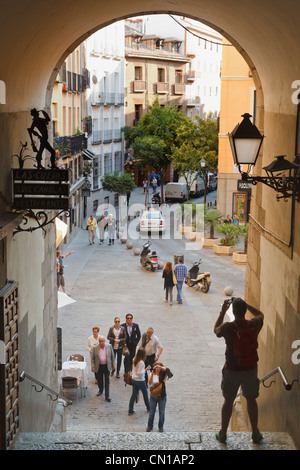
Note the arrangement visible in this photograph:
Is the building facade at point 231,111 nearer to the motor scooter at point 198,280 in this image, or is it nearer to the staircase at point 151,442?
the motor scooter at point 198,280

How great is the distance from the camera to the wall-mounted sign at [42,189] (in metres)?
7.99

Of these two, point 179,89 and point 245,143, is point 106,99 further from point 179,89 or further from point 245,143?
point 245,143

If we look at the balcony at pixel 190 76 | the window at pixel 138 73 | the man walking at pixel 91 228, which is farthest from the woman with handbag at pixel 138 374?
the balcony at pixel 190 76

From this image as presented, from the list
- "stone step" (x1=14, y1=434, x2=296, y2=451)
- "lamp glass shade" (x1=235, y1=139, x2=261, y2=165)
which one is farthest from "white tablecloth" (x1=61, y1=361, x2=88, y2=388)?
"lamp glass shade" (x1=235, y1=139, x2=261, y2=165)

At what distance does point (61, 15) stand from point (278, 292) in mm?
4039

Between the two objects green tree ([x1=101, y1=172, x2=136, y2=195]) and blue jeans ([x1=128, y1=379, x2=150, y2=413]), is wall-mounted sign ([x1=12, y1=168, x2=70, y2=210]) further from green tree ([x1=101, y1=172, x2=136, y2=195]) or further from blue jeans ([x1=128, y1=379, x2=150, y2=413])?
green tree ([x1=101, y1=172, x2=136, y2=195])

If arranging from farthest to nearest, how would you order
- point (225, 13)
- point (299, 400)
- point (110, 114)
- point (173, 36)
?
point (173, 36), point (110, 114), point (225, 13), point (299, 400)

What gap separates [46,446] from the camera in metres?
8.29

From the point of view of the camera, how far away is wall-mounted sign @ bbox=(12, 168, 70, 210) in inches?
314

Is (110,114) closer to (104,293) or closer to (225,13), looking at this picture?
(104,293)

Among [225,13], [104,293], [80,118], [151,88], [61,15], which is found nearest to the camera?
[61,15]

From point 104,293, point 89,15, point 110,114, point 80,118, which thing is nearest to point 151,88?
point 110,114

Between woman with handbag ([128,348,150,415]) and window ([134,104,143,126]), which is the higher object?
window ([134,104,143,126])

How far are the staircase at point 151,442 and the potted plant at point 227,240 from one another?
19619mm
